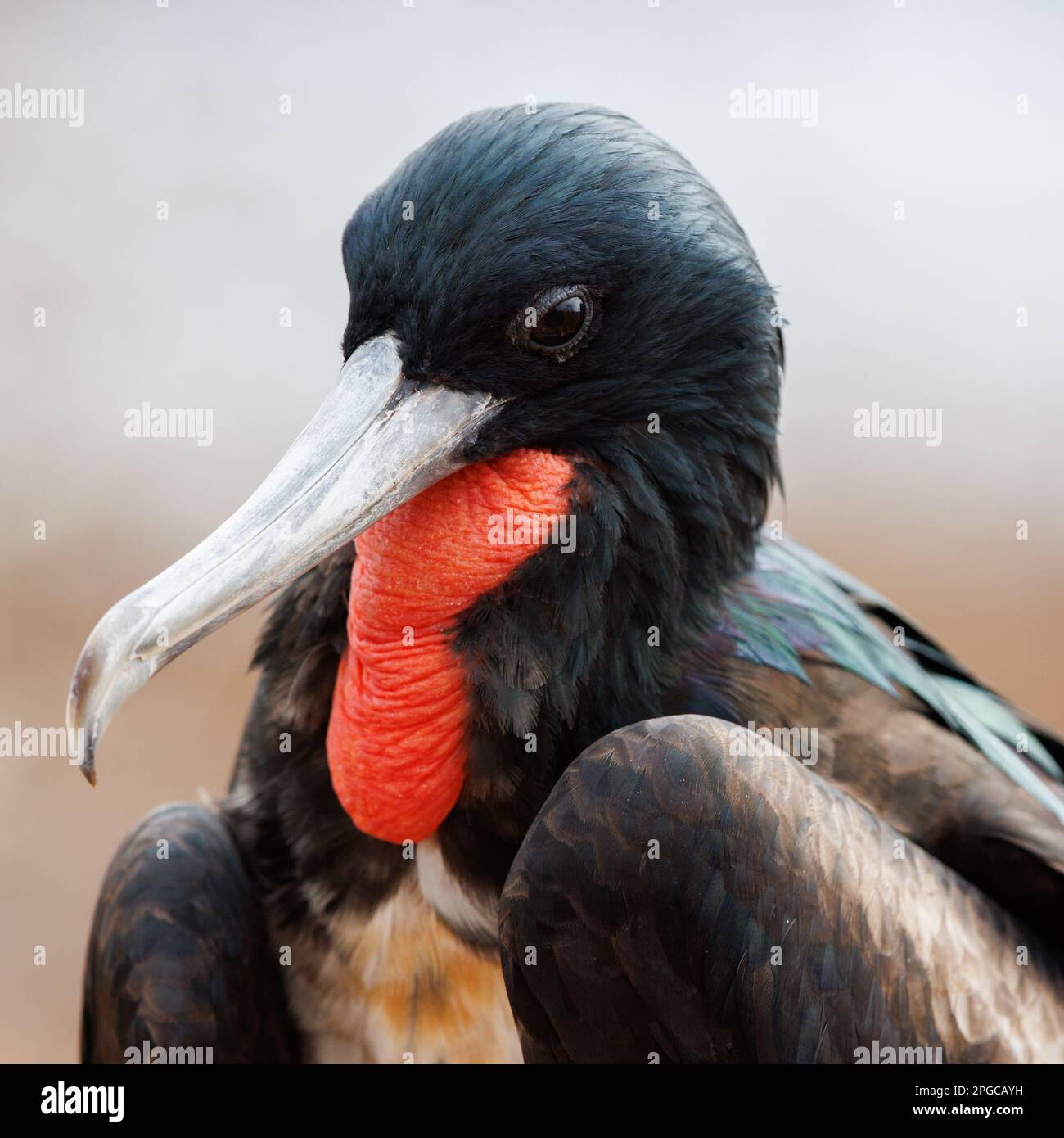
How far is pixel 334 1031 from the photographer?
7.41 ft

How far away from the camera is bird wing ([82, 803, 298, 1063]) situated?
2102 mm

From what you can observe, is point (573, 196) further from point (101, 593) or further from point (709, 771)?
point (101, 593)

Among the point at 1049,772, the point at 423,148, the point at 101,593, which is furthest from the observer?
the point at 101,593

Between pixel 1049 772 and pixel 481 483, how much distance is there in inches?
48.6

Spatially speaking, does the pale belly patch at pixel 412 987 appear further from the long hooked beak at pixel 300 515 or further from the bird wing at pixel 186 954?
the long hooked beak at pixel 300 515

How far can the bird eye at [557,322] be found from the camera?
1.75 metres

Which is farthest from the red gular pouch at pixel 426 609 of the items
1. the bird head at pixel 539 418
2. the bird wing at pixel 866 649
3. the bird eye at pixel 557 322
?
the bird wing at pixel 866 649

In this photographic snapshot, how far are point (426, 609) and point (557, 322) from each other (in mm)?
423

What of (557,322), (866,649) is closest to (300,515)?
(557,322)

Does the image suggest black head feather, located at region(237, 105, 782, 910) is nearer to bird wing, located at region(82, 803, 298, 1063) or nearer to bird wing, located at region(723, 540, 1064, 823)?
bird wing, located at region(723, 540, 1064, 823)

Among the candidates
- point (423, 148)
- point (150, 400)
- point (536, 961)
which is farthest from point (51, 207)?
point (536, 961)

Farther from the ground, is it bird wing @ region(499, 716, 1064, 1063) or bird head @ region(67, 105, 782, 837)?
bird head @ region(67, 105, 782, 837)

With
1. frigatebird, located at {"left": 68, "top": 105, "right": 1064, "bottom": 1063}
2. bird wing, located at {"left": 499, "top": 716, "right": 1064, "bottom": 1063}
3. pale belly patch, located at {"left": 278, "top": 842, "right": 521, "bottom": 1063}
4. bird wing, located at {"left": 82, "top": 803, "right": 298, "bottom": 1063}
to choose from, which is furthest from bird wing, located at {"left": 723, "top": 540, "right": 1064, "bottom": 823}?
bird wing, located at {"left": 82, "top": 803, "right": 298, "bottom": 1063}

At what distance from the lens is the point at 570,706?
6.18ft
